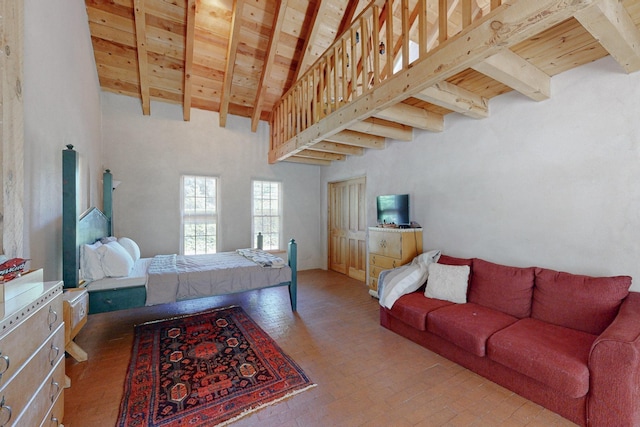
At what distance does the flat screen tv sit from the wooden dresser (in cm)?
373

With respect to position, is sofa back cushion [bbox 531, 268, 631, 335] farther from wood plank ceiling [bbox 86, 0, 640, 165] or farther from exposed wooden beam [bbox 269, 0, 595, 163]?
exposed wooden beam [bbox 269, 0, 595, 163]

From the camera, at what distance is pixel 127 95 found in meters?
4.58

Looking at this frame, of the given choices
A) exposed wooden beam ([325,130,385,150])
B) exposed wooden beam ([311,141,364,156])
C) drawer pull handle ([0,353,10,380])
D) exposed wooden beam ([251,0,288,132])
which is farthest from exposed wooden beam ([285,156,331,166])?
drawer pull handle ([0,353,10,380])

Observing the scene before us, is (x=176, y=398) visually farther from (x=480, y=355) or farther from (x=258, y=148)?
(x=258, y=148)

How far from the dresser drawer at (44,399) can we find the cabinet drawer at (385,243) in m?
3.46

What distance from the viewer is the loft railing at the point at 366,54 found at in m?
2.16

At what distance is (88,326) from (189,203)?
2.51 m

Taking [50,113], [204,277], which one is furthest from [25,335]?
[50,113]

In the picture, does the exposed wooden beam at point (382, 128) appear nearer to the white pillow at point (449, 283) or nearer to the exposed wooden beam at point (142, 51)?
the white pillow at point (449, 283)

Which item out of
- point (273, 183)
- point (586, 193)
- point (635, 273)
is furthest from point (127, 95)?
point (635, 273)

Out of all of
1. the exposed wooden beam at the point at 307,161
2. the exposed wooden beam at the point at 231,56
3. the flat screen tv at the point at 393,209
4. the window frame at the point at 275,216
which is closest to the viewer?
the exposed wooden beam at the point at 231,56

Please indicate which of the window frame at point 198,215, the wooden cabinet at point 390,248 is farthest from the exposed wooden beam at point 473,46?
the window frame at point 198,215

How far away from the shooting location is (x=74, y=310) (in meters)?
2.08

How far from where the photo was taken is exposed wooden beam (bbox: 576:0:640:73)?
146cm
